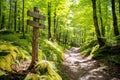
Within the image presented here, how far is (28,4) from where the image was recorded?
28.6 m

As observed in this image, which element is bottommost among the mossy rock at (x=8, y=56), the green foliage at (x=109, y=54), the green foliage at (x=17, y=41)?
the green foliage at (x=109, y=54)

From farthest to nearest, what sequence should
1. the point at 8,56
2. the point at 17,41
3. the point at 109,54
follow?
the point at 109,54
the point at 17,41
the point at 8,56

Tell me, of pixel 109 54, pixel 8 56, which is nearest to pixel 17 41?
pixel 8 56

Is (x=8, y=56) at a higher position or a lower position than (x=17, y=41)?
lower

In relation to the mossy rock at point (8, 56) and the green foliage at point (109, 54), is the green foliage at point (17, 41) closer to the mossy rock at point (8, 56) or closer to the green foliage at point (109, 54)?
the mossy rock at point (8, 56)

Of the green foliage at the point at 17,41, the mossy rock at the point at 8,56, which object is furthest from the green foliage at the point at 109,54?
the mossy rock at the point at 8,56

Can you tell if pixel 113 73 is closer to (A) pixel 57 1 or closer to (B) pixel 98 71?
(B) pixel 98 71

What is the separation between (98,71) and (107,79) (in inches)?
66.6

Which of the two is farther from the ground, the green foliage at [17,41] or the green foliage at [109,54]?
the green foliage at [17,41]

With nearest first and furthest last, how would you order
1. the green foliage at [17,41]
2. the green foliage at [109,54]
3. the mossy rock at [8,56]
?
the mossy rock at [8,56]
the green foliage at [17,41]
the green foliage at [109,54]

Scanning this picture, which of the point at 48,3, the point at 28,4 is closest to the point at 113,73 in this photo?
the point at 48,3

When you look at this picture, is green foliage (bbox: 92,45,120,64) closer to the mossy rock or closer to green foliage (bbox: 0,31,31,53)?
green foliage (bbox: 0,31,31,53)

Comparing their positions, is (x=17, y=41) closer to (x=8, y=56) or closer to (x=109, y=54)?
(x=8, y=56)

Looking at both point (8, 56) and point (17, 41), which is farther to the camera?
point (17, 41)
